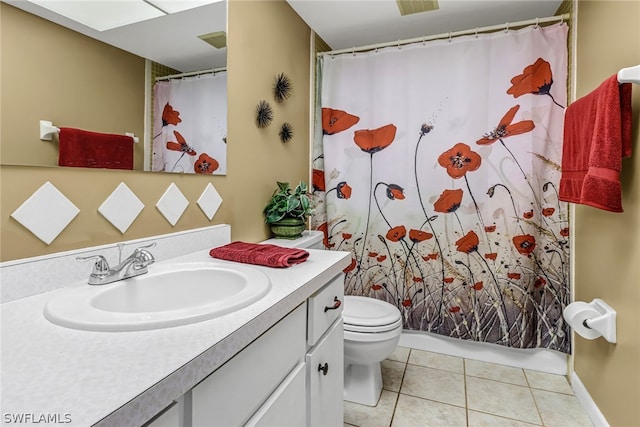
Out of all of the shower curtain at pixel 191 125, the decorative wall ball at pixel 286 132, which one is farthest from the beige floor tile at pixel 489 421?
the decorative wall ball at pixel 286 132

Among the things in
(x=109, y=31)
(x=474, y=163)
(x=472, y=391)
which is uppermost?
(x=109, y=31)

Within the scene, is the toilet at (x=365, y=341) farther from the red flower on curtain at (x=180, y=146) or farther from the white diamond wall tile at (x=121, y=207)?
the white diamond wall tile at (x=121, y=207)

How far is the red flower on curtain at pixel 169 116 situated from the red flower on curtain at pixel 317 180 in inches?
48.6

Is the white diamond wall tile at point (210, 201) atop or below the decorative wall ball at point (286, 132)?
below

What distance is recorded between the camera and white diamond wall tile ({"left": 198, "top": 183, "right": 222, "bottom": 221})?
1.39 metres

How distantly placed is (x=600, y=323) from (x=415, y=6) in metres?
1.86

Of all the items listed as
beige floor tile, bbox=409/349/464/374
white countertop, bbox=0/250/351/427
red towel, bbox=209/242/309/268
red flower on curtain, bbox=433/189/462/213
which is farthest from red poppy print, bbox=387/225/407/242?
white countertop, bbox=0/250/351/427

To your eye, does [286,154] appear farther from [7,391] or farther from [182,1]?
[7,391]

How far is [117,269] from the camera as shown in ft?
2.96

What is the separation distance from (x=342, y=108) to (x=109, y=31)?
1539mm

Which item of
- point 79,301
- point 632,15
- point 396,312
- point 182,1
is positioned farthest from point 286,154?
point 632,15

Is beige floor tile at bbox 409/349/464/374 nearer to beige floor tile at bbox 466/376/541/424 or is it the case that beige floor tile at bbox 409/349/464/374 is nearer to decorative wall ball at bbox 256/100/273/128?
beige floor tile at bbox 466/376/541/424

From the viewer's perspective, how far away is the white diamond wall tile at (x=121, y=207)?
101 cm

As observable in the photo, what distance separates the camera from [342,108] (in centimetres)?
229
